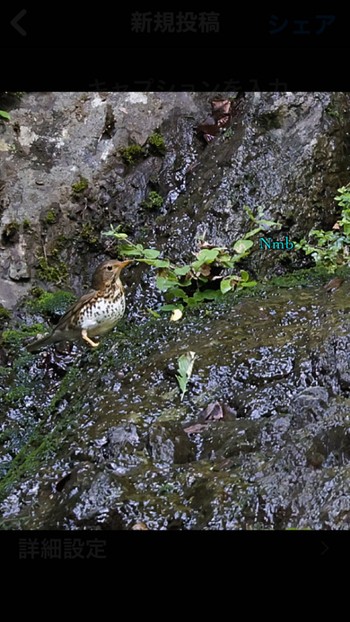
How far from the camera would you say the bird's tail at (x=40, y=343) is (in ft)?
19.0

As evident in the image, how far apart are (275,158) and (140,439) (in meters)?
3.67

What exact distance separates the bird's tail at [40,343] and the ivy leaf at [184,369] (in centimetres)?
143

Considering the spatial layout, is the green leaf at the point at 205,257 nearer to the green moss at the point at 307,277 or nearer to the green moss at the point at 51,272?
the green moss at the point at 307,277

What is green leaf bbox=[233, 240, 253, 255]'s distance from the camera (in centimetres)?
607

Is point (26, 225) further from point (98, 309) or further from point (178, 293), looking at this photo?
point (98, 309)

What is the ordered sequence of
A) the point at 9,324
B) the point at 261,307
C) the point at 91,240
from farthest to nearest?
the point at 91,240 < the point at 9,324 < the point at 261,307

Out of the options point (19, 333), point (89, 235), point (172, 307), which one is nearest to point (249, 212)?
point (172, 307)

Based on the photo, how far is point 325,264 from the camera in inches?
241

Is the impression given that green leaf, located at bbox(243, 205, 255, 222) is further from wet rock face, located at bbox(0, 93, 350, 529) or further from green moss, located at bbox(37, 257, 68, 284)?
green moss, located at bbox(37, 257, 68, 284)

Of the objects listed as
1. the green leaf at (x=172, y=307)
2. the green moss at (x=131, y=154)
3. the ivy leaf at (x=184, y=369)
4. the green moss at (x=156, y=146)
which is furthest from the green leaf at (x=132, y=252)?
the ivy leaf at (x=184, y=369)

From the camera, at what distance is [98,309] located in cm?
543

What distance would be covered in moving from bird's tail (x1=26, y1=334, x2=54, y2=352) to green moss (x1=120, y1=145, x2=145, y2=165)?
2.31 m
